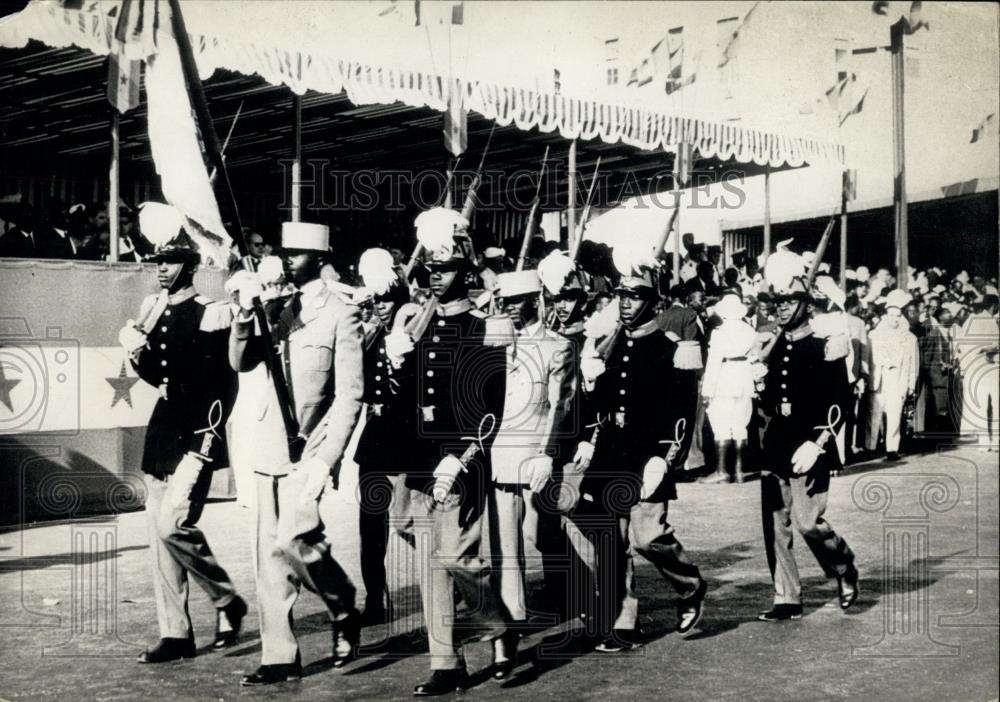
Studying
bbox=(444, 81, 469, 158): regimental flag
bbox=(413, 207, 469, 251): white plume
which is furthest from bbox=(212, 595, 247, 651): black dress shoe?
bbox=(444, 81, 469, 158): regimental flag

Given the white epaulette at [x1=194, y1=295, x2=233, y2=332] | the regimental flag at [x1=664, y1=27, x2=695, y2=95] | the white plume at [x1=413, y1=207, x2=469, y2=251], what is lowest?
the white epaulette at [x1=194, y1=295, x2=233, y2=332]

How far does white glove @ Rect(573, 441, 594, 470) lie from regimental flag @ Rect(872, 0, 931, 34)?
10.1 ft

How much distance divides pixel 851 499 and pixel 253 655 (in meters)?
6.23

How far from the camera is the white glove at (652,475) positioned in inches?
251

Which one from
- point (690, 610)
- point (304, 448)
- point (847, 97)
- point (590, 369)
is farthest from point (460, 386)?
point (847, 97)

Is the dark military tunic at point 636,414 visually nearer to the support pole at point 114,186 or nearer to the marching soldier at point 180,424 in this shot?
the marching soldier at point 180,424

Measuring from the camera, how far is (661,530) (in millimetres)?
6398

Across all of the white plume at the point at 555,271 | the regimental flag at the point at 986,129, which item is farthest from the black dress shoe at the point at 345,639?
the regimental flag at the point at 986,129

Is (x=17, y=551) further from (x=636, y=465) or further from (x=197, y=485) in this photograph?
(x=636, y=465)

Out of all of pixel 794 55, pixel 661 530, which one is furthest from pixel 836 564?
pixel 794 55

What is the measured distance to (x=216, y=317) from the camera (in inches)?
237

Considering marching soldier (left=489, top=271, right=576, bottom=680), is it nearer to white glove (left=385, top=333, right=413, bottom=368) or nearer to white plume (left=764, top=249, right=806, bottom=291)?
white glove (left=385, top=333, right=413, bottom=368)

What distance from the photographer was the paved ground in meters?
5.50

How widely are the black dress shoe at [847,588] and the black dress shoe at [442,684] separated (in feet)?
8.25
